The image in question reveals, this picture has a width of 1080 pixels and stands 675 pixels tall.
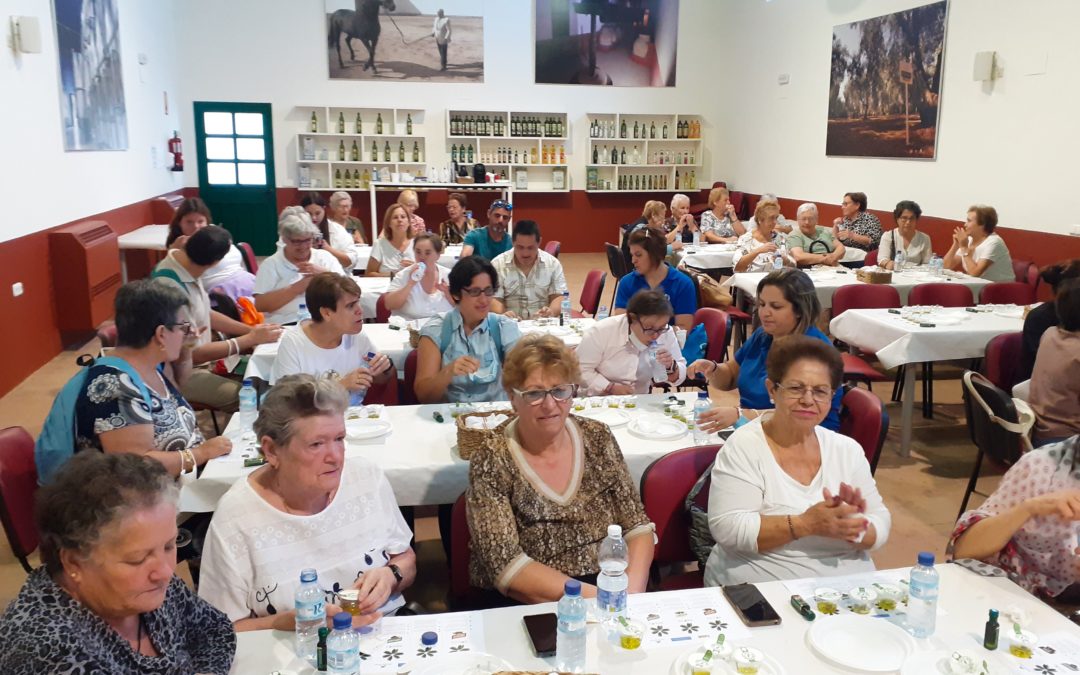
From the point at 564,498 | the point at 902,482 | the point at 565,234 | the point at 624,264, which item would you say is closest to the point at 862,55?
the point at 624,264

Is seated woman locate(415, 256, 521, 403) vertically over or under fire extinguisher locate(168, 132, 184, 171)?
under

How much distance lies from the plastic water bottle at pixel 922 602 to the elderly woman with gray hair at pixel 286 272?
439 cm

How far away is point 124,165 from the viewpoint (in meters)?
9.23

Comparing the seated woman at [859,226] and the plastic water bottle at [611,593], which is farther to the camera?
the seated woman at [859,226]

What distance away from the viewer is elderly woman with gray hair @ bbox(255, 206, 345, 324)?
5.46 metres

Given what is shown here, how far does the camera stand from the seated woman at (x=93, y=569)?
4.80 ft

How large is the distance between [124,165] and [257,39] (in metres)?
4.51

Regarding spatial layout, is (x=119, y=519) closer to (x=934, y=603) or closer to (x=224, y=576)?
(x=224, y=576)

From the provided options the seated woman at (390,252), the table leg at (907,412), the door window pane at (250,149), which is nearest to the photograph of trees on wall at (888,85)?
the table leg at (907,412)

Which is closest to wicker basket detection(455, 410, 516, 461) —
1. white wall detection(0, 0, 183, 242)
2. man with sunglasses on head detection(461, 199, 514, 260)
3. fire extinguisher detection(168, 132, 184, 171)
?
man with sunglasses on head detection(461, 199, 514, 260)

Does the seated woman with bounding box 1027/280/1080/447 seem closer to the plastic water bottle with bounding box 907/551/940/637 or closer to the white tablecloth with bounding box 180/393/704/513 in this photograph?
the white tablecloth with bounding box 180/393/704/513

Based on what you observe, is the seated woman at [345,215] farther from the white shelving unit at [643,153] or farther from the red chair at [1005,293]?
the red chair at [1005,293]

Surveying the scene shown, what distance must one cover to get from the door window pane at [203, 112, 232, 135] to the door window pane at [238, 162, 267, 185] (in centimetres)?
60

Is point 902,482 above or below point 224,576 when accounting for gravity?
below
